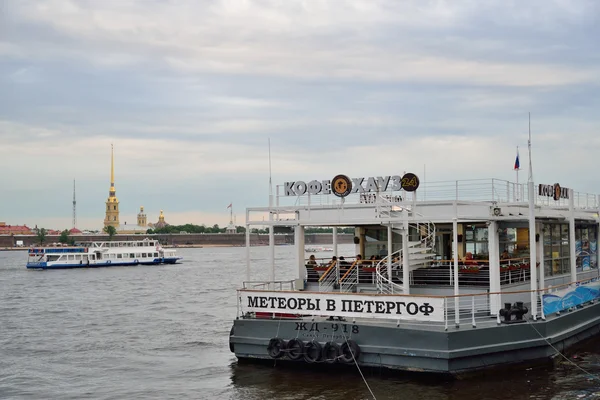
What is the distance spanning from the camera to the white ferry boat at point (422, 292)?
2006 cm

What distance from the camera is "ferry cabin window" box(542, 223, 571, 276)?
1082 inches

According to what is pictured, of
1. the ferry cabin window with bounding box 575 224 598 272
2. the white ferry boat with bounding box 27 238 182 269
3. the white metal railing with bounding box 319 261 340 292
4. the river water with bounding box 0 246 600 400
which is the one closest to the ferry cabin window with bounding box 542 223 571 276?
the ferry cabin window with bounding box 575 224 598 272

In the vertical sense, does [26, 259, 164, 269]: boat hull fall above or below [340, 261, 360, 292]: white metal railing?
below

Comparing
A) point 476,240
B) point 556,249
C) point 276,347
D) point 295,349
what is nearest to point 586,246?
point 556,249

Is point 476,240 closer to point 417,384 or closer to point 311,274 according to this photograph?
point 311,274

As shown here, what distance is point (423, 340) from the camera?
1950 cm

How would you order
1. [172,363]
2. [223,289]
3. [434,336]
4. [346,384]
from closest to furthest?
[434,336] → [346,384] → [172,363] → [223,289]

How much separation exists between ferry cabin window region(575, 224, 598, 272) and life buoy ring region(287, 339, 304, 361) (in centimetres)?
1595

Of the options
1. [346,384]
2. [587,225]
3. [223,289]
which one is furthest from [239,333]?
[223,289]

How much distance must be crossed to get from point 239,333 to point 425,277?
21.7 ft

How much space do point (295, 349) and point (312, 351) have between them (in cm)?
54

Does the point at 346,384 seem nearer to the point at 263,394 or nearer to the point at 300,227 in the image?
the point at 263,394

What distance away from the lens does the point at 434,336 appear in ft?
63.3

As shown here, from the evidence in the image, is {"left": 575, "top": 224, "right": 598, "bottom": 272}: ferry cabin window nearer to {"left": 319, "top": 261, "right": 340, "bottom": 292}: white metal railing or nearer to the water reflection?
the water reflection
